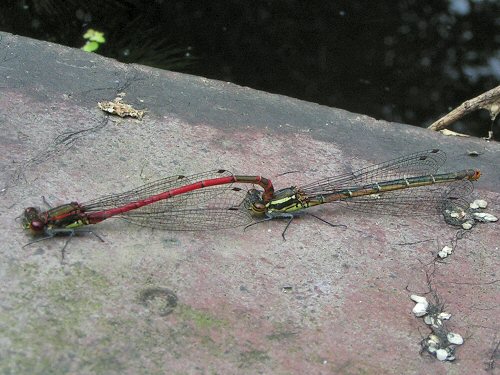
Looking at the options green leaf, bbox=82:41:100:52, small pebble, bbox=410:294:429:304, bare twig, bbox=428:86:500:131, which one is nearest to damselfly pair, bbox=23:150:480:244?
small pebble, bbox=410:294:429:304

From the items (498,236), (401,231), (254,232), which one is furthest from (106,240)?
(498,236)

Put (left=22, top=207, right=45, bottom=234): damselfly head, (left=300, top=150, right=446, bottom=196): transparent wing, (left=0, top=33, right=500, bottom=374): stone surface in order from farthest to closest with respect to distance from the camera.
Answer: (left=300, top=150, right=446, bottom=196): transparent wing
(left=22, top=207, right=45, bottom=234): damselfly head
(left=0, top=33, right=500, bottom=374): stone surface

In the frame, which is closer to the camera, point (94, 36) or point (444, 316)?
point (444, 316)

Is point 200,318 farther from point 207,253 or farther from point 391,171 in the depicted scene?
point 391,171

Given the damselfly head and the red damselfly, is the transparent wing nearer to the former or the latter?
the red damselfly

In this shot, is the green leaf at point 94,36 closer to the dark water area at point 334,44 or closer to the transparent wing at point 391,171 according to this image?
the dark water area at point 334,44

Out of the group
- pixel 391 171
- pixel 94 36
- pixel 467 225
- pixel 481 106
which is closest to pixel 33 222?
pixel 391 171

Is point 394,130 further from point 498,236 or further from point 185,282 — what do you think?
point 185,282
